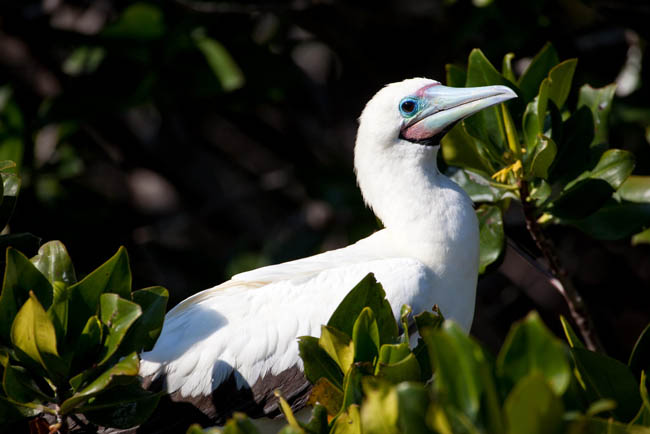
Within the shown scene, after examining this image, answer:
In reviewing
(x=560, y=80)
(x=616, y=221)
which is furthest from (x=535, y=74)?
(x=616, y=221)

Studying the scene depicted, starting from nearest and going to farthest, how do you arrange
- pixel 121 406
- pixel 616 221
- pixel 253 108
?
pixel 121 406
pixel 616 221
pixel 253 108

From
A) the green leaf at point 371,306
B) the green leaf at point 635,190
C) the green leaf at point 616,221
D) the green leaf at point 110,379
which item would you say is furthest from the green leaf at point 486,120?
the green leaf at point 110,379

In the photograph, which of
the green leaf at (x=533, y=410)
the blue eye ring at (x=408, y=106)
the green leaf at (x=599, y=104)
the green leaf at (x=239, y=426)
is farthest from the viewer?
the blue eye ring at (x=408, y=106)

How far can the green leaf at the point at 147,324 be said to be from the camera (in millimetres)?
2408

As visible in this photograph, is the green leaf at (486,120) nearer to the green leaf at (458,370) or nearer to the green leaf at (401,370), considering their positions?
the green leaf at (401,370)

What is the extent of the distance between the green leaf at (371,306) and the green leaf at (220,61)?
3.05 metres

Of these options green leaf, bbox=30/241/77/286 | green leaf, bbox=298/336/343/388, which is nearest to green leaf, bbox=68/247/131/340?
green leaf, bbox=30/241/77/286

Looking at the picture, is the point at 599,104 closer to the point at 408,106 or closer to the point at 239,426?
the point at 408,106

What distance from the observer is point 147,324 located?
2414mm

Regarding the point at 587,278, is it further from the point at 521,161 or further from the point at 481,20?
the point at 521,161

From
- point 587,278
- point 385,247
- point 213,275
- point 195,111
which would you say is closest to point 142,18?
point 195,111

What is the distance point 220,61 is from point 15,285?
3.10 metres

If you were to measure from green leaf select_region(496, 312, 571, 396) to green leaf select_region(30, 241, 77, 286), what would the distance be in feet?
4.37

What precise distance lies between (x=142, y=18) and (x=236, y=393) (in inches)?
105
